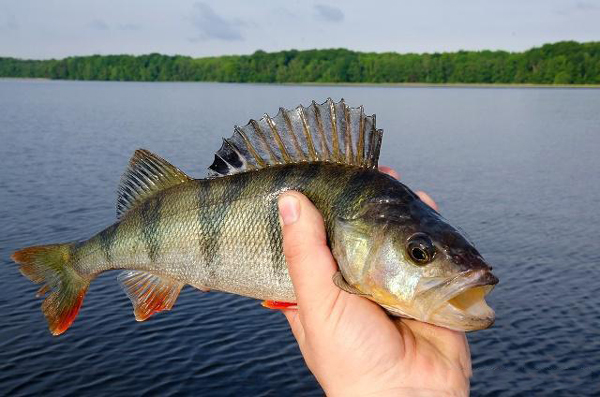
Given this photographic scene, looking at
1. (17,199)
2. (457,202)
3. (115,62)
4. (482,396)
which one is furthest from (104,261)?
(115,62)

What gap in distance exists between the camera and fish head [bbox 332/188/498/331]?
11.7 feet

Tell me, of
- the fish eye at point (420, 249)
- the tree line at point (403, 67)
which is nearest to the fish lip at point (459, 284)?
the fish eye at point (420, 249)

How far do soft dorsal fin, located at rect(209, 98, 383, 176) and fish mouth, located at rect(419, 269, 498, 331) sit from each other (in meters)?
1.10

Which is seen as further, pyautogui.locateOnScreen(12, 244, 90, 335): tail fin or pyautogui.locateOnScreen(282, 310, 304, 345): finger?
pyautogui.locateOnScreen(12, 244, 90, 335): tail fin

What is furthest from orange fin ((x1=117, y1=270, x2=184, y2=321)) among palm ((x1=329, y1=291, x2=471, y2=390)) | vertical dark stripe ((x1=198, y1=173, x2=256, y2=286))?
palm ((x1=329, y1=291, x2=471, y2=390))

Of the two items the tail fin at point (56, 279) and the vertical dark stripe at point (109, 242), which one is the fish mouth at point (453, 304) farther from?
the tail fin at point (56, 279)

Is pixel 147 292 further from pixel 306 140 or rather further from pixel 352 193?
pixel 352 193

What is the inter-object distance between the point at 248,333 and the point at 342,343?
433 inches

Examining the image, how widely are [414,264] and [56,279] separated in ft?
10.4

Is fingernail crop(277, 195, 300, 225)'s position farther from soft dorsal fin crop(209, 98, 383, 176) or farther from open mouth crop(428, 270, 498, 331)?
open mouth crop(428, 270, 498, 331)

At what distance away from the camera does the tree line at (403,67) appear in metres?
135

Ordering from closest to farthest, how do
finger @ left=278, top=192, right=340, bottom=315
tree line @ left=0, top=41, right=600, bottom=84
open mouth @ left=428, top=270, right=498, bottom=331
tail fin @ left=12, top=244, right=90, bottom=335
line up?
open mouth @ left=428, top=270, right=498, bottom=331
finger @ left=278, top=192, right=340, bottom=315
tail fin @ left=12, top=244, right=90, bottom=335
tree line @ left=0, top=41, right=600, bottom=84

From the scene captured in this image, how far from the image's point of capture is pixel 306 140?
14.5ft

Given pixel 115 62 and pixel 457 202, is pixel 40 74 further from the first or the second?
pixel 457 202
